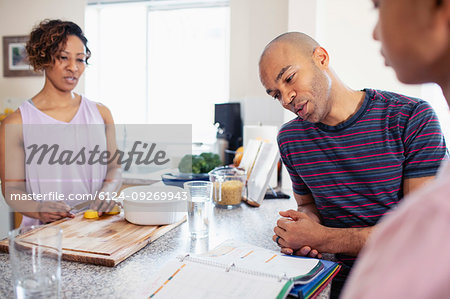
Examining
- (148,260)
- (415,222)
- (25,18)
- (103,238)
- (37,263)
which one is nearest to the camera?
(415,222)

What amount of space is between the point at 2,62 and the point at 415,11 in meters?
4.85

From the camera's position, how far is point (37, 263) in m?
0.72

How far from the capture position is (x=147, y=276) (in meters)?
0.88

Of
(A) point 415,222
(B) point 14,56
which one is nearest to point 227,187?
(A) point 415,222

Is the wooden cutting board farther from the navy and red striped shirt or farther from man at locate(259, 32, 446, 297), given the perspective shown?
the navy and red striped shirt

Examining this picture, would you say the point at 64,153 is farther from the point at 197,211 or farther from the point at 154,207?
the point at 197,211

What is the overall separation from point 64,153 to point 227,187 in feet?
2.49

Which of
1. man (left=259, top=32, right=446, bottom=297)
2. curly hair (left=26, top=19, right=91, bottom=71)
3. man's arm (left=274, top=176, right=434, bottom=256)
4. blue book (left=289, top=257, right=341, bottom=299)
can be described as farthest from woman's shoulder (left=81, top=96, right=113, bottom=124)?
blue book (left=289, top=257, right=341, bottom=299)

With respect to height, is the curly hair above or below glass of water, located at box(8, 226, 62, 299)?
above

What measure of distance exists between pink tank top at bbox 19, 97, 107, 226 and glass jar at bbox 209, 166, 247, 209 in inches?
22.4

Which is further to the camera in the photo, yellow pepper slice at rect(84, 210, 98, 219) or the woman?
the woman

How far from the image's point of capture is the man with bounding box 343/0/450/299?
0.94ft

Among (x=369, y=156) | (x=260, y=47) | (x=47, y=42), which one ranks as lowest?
(x=369, y=156)

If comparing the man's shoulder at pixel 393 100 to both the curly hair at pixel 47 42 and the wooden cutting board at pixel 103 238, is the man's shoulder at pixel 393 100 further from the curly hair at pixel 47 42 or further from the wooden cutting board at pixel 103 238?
the curly hair at pixel 47 42
